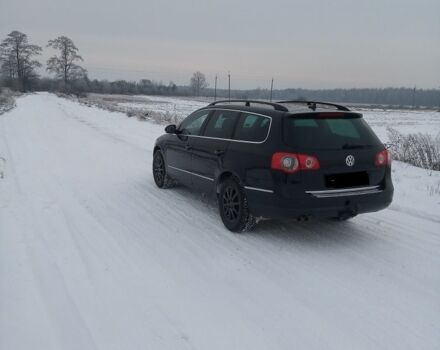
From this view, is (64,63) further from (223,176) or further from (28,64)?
(223,176)

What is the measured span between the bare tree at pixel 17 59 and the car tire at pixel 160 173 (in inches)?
3233

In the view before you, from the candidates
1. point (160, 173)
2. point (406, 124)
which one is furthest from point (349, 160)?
point (406, 124)

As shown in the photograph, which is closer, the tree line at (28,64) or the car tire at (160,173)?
the car tire at (160,173)

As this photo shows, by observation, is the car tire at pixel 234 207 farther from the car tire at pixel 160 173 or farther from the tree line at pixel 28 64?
the tree line at pixel 28 64

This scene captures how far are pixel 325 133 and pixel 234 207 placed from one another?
4.91 ft

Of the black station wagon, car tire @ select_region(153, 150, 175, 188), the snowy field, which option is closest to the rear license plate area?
the black station wagon

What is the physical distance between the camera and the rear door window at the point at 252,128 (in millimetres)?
5488

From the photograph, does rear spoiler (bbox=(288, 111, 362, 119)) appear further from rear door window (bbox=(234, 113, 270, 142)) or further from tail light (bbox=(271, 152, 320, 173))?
tail light (bbox=(271, 152, 320, 173))

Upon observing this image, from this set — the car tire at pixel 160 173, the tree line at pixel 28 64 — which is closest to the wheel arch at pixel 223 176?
the car tire at pixel 160 173

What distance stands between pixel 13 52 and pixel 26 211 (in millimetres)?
88305

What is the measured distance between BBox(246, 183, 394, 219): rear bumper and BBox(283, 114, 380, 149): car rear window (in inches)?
21.6

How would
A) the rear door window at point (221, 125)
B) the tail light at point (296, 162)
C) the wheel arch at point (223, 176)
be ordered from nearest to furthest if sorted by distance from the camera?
the tail light at point (296, 162)
the wheel arch at point (223, 176)
the rear door window at point (221, 125)

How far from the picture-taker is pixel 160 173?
8.24 m

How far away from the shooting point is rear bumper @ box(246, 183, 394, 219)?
503cm
